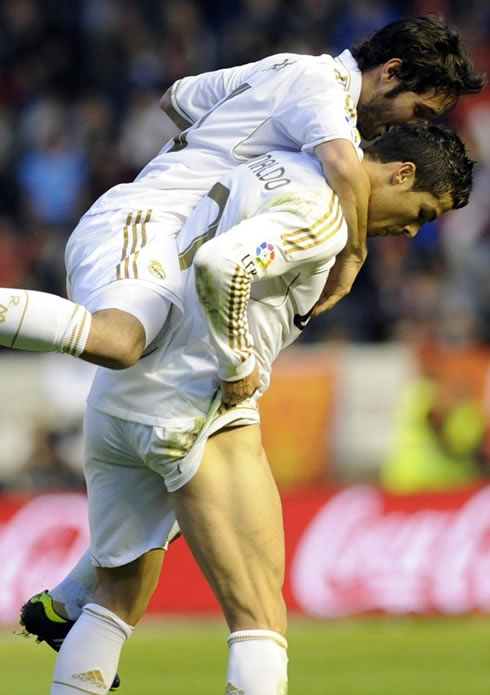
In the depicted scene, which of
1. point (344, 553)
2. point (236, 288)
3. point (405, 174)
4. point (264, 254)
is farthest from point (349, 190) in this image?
point (344, 553)

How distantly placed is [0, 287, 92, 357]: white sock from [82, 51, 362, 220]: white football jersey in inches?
24.7

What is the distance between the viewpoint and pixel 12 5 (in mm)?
14602

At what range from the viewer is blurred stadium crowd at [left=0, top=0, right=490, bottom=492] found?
12.2 meters

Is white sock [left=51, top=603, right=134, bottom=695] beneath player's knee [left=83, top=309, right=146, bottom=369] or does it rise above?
beneath

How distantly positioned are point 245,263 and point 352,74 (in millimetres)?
1146

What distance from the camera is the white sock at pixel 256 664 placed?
4.63 m

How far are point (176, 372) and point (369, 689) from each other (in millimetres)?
3329

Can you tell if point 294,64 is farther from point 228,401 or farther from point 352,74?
point 228,401

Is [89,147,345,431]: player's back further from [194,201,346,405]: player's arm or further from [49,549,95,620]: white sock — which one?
[49,549,95,620]: white sock

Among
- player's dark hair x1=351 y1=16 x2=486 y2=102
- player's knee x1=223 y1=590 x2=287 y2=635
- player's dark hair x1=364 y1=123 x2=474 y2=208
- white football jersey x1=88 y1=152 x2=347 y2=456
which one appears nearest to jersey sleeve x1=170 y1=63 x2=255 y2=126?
player's dark hair x1=351 y1=16 x2=486 y2=102

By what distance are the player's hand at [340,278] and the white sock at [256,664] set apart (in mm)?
1145

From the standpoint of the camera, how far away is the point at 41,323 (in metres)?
4.54

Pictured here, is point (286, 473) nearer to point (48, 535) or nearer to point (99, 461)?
Result: point (48, 535)

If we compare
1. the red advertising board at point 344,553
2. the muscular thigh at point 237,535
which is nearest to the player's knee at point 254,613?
the muscular thigh at point 237,535
